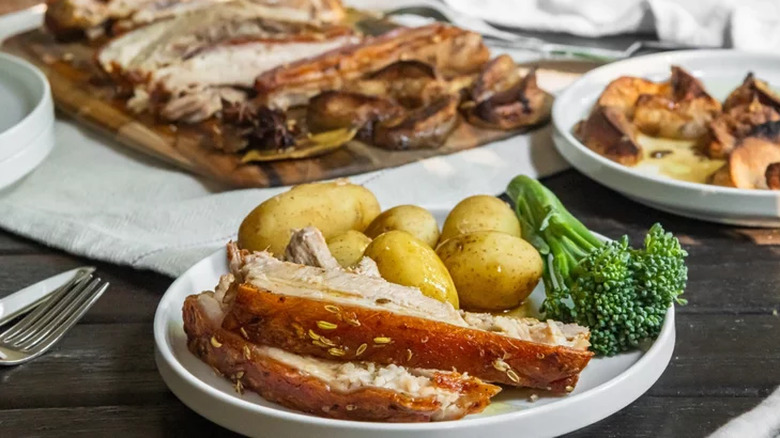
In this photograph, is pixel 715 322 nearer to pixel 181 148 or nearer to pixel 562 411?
pixel 562 411

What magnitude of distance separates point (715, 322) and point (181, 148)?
1.83 metres

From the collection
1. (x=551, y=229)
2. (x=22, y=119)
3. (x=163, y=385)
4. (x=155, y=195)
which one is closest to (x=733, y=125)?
(x=551, y=229)

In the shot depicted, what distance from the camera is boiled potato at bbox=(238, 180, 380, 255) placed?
219cm

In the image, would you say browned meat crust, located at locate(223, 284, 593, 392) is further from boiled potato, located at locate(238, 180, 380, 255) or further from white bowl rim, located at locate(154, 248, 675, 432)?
boiled potato, located at locate(238, 180, 380, 255)

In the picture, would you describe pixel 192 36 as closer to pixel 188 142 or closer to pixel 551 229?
pixel 188 142

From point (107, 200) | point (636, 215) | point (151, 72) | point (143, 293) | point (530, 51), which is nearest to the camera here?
point (143, 293)

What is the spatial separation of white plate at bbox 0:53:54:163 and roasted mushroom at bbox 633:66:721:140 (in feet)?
6.32

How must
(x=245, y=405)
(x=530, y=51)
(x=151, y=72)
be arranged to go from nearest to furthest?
(x=245, y=405)
(x=151, y=72)
(x=530, y=51)

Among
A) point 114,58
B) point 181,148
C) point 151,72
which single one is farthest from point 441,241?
point 114,58

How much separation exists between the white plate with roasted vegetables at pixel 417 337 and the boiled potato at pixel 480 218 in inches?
4.0

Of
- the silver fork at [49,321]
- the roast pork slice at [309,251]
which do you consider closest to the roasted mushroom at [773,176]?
the roast pork slice at [309,251]

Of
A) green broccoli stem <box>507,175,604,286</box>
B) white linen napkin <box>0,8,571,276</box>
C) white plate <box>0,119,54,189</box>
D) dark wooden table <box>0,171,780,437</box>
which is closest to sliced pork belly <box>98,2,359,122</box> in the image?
white linen napkin <box>0,8,571,276</box>

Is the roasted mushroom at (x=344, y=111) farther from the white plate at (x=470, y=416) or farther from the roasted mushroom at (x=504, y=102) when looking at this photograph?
the white plate at (x=470, y=416)

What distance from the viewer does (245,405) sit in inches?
62.8
